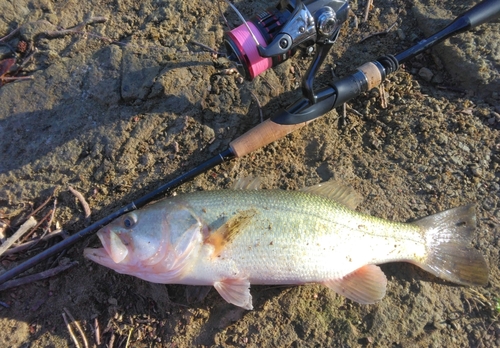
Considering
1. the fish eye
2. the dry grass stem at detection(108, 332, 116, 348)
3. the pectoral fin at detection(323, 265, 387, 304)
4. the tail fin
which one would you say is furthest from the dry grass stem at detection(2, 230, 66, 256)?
the tail fin

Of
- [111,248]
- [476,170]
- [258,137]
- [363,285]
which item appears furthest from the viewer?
[476,170]

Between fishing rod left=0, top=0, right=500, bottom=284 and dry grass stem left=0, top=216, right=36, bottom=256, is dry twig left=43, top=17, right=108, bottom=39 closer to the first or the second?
fishing rod left=0, top=0, right=500, bottom=284

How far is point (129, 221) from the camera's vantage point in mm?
2650

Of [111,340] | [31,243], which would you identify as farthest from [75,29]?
[111,340]

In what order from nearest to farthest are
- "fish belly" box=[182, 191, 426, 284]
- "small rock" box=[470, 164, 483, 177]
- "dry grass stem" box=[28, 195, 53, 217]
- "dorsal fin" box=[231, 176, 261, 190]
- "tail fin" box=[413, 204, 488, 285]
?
"fish belly" box=[182, 191, 426, 284] < "tail fin" box=[413, 204, 488, 285] < "dorsal fin" box=[231, 176, 261, 190] < "dry grass stem" box=[28, 195, 53, 217] < "small rock" box=[470, 164, 483, 177]

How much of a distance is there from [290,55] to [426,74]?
175 cm

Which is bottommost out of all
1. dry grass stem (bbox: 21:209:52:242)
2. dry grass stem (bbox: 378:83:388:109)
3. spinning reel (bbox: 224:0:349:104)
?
dry grass stem (bbox: 378:83:388:109)

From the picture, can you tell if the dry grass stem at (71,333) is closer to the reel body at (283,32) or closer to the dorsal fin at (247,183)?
the dorsal fin at (247,183)

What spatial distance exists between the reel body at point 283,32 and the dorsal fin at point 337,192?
1112 millimetres

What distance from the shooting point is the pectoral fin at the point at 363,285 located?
9.08ft

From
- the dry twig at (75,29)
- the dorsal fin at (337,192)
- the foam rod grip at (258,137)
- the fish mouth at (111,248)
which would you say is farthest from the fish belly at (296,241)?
the dry twig at (75,29)

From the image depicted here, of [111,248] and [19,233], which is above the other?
[19,233]

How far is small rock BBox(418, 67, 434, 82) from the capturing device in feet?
12.1

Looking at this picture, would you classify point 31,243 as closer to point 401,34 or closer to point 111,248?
point 111,248
